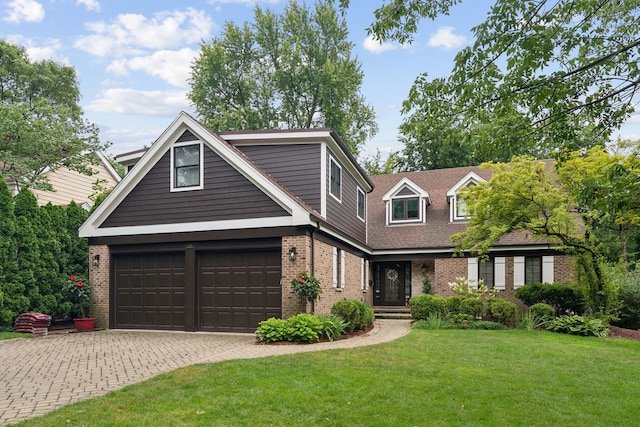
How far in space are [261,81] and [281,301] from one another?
24559mm

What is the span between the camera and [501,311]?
16031mm

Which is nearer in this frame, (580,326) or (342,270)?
(580,326)

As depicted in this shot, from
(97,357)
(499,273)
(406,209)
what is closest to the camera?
(97,357)

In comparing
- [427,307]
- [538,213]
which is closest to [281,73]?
[427,307]

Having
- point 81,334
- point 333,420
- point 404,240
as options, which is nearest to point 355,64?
point 404,240

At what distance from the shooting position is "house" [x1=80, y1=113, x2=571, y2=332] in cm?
1362

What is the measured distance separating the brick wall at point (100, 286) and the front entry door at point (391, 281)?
37.6 feet

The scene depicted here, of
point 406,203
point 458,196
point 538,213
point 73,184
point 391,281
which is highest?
point 73,184

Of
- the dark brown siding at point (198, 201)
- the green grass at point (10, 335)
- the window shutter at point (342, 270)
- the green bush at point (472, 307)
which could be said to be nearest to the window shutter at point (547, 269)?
the green bush at point (472, 307)

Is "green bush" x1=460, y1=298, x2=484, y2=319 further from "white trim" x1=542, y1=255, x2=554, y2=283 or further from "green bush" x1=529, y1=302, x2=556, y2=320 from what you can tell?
"white trim" x1=542, y1=255, x2=554, y2=283

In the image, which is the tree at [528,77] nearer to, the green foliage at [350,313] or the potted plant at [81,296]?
the green foliage at [350,313]

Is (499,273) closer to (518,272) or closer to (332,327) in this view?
(518,272)

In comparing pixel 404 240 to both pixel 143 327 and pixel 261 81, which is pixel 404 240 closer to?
pixel 143 327

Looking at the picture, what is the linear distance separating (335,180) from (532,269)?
29.5 ft
